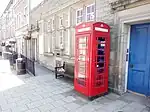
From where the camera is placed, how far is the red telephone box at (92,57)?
412 centimetres

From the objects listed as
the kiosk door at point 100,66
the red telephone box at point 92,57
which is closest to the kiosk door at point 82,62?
the red telephone box at point 92,57

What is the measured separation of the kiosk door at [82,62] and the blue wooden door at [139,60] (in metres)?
1.43

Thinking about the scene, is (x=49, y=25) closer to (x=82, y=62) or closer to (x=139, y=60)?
(x=82, y=62)

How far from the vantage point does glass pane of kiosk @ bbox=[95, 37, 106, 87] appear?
14.1 ft

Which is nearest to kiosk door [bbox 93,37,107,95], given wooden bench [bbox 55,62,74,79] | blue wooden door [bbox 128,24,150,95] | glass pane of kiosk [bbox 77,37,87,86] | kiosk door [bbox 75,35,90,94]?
kiosk door [bbox 75,35,90,94]

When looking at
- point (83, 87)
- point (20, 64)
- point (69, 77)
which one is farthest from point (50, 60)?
point (83, 87)

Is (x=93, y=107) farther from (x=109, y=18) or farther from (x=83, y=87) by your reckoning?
(x=109, y=18)

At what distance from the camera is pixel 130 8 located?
161 inches

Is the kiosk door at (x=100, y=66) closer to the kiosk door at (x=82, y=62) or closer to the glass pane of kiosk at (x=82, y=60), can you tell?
the kiosk door at (x=82, y=62)

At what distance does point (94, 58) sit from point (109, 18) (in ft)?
5.17

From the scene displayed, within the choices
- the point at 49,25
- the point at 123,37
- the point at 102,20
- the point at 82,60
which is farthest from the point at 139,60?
the point at 49,25

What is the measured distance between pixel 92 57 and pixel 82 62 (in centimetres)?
53

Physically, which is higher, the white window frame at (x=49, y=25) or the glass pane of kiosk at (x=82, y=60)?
the white window frame at (x=49, y=25)

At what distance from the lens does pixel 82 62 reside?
455 cm
